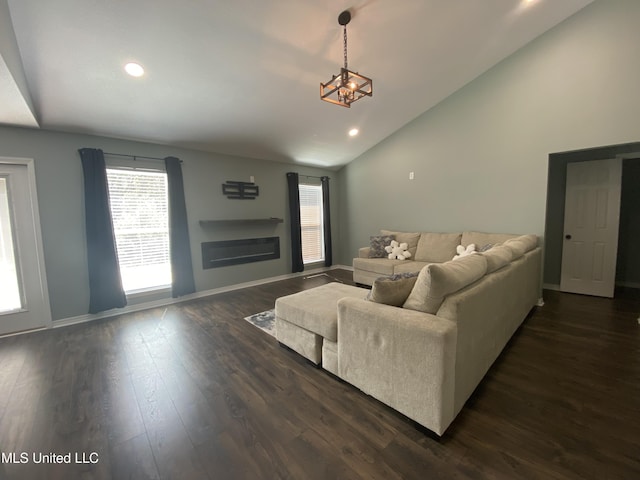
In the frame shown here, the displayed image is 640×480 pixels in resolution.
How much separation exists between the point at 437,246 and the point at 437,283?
3.07 m

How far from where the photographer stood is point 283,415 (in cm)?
169

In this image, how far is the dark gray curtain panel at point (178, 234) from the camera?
3.88 metres

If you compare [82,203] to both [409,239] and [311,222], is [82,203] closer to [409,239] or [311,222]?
[311,222]

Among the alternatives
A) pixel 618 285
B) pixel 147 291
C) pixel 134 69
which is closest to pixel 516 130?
pixel 618 285

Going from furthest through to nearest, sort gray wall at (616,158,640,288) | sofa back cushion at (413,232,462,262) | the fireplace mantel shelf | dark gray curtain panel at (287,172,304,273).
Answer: dark gray curtain panel at (287,172,304,273), the fireplace mantel shelf, sofa back cushion at (413,232,462,262), gray wall at (616,158,640,288)

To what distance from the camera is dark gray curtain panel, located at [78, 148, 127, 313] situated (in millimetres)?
3246

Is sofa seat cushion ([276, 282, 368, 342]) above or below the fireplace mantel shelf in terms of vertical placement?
below

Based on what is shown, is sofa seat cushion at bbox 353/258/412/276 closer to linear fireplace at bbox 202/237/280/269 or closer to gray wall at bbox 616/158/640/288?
linear fireplace at bbox 202/237/280/269

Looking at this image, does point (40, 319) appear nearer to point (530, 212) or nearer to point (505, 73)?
point (530, 212)

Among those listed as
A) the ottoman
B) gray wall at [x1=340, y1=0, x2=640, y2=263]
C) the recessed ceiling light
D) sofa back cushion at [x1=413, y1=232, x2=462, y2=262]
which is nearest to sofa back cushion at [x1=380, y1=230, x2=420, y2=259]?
sofa back cushion at [x1=413, y1=232, x2=462, y2=262]

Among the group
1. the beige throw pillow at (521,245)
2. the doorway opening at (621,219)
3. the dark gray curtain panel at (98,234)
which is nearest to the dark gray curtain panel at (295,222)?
the dark gray curtain panel at (98,234)

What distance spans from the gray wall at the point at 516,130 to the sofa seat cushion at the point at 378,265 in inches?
40.1

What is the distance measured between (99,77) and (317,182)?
403cm

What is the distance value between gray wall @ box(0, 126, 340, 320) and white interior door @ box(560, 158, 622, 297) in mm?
4838
